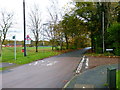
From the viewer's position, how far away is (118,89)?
5.31m

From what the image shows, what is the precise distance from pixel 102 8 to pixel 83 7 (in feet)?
10.3

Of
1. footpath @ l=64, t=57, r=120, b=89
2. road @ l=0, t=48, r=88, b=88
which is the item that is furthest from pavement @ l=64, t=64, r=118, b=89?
road @ l=0, t=48, r=88, b=88

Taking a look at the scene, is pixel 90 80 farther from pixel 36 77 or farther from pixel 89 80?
pixel 36 77

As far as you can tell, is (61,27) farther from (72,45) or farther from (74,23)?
(72,45)

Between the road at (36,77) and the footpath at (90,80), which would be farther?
the road at (36,77)

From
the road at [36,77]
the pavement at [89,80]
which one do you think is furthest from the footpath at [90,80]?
the road at [36,77]

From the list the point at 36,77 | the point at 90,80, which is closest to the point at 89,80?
the point at 90,80

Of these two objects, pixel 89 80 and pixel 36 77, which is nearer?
pixel 89 80

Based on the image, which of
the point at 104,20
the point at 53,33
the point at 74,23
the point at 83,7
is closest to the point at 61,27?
the point at 53,33

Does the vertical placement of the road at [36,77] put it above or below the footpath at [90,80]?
below

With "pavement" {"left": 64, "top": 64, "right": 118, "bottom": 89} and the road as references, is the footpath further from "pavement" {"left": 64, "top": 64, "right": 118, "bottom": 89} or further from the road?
the road

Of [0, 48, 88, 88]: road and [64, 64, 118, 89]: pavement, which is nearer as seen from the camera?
[64, 64, 118, 89]: pavement

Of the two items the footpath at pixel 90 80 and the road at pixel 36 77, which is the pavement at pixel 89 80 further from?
the road at pixel 36 77

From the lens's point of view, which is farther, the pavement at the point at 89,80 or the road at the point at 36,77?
the road at the point at 36,77
